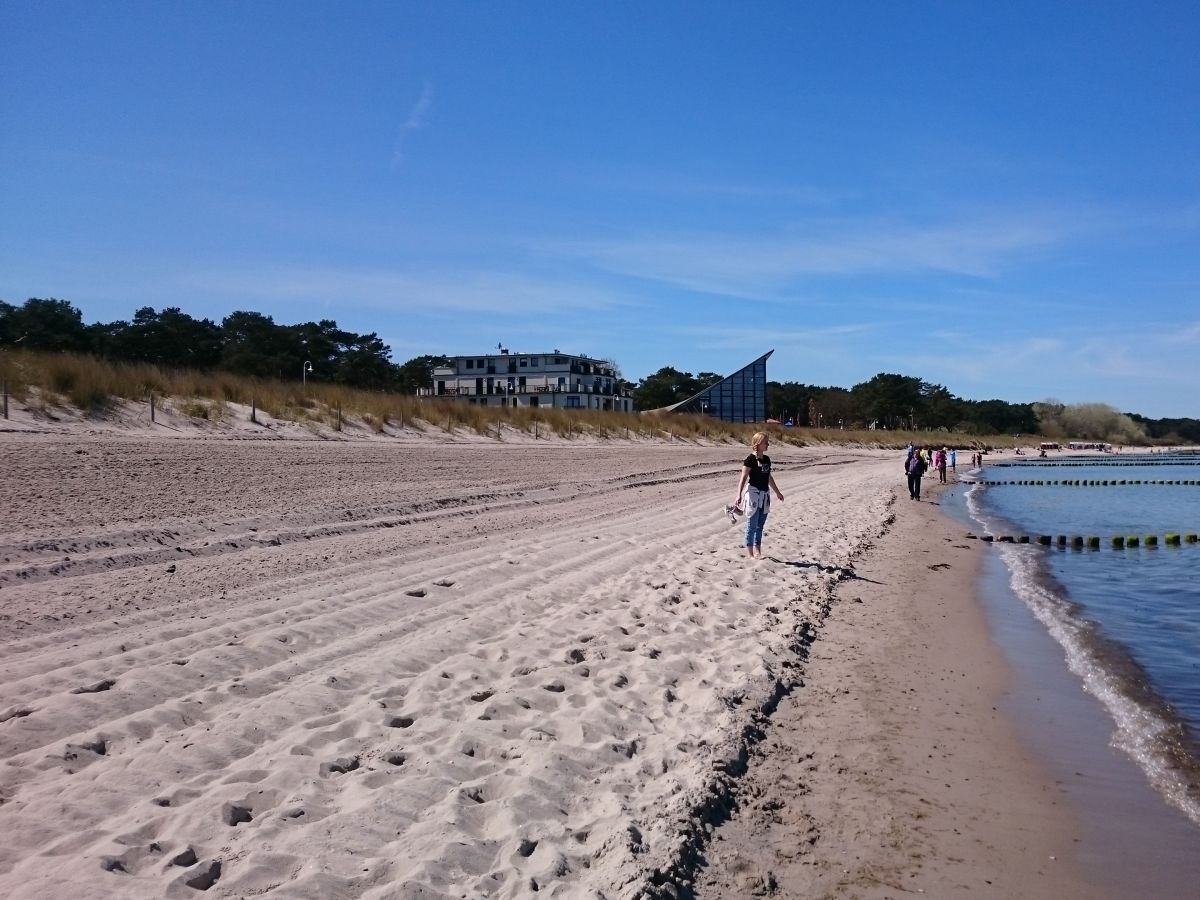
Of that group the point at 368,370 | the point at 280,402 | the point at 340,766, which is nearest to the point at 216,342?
the point at 368,370

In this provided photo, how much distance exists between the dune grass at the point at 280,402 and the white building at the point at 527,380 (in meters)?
30.3

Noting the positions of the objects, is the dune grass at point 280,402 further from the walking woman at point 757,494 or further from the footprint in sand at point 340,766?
the footprint in sand at point 340,766

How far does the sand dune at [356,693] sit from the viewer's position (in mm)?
3248

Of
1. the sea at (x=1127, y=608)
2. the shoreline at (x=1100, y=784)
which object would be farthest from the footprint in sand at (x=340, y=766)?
the sea at (x=1127, y=608)

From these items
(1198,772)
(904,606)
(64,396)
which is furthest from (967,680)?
(64,396)

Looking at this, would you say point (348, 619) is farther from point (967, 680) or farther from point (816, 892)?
point (967, 680)

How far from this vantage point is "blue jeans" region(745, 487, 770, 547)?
10.6 m

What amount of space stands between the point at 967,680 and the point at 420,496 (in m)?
9.55

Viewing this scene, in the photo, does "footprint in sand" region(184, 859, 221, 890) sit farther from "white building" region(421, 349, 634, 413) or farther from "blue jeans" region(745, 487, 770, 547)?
"white building" region(421, 349, 634, 413)

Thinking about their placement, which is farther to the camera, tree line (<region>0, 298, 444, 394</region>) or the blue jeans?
tree line (<region>0, 298, 444, 394</region>)

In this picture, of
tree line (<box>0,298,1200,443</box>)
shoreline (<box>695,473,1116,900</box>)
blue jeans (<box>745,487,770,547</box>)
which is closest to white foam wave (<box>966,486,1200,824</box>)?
shoreline (<box>695,473,1116,900</box>)

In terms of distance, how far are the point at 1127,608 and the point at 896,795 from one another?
26.4 ft

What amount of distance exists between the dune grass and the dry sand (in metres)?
6.94

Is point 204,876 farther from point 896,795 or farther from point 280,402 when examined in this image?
point 280,402
